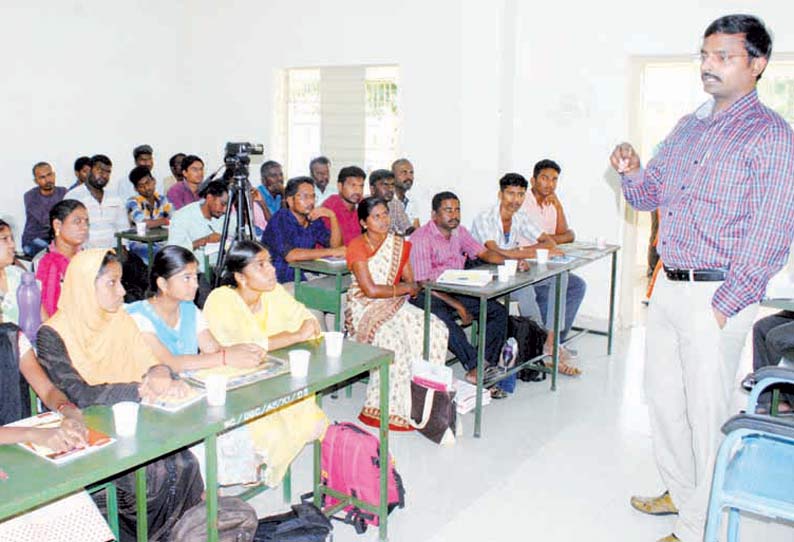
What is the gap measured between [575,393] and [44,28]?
5.51 metres

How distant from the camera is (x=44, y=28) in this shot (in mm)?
7023

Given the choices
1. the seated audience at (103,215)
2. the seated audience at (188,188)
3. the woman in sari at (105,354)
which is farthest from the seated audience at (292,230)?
the woman in sari at (105,354)

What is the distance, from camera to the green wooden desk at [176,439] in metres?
1.84

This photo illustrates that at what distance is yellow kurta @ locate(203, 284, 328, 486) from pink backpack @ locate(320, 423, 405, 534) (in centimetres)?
9

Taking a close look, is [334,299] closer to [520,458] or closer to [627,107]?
[520,458]

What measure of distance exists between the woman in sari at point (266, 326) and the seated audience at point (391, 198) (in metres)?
Result: 2.71

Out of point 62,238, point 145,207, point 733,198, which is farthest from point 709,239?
point 145,207

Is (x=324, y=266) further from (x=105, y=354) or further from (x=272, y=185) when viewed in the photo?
(x=272, y=185)

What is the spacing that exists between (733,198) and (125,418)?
1940 millimetres

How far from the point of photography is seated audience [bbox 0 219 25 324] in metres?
3.62

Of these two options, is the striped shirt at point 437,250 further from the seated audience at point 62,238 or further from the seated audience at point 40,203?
the seated audience at point 40,203

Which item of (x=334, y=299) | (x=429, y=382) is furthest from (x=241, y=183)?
(x=429, y=382)

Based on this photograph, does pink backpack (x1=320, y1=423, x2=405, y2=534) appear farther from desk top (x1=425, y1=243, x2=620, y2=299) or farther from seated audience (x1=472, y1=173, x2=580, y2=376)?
seated audience (x1=472, y1=173, x2=580, y2=376)

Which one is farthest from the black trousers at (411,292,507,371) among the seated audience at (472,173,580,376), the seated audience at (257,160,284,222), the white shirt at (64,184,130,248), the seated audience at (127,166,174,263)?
the white shirt at (64,184,130,248)
